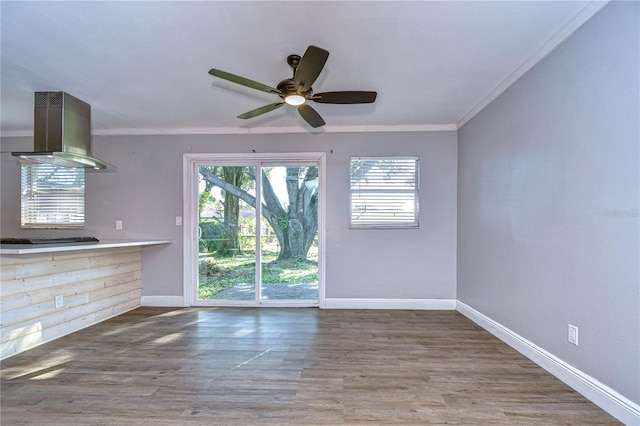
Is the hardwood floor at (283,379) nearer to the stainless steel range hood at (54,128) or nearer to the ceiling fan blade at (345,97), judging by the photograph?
the stainless steel range hood at (54,128)

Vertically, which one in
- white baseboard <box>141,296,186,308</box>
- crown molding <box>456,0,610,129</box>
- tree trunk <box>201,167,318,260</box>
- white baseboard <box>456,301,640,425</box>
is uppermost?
crown molding <box>456,0,610,129</box>

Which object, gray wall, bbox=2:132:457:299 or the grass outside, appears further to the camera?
the grass outside

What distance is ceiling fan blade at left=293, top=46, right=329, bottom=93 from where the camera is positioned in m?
1.60

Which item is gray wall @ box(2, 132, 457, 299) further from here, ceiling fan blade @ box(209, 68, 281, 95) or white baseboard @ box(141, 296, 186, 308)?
ceiling fan blade @ box(209, 68, 281, 95)

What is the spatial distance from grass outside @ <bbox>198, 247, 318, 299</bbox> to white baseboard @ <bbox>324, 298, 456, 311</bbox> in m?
0.42

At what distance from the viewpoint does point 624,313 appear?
1.56 metres

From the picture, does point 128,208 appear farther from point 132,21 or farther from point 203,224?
point 132,21

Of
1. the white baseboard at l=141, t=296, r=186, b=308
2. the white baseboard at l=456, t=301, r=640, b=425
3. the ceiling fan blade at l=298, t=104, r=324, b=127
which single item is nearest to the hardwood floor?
the white baseboard at l=456, t=301, r=640, b=425

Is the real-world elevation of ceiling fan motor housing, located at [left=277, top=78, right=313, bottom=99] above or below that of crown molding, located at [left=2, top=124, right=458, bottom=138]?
below

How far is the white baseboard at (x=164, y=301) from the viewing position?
382 centimetres

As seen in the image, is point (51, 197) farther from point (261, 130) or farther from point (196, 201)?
point (261, 130)

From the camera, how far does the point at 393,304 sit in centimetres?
372

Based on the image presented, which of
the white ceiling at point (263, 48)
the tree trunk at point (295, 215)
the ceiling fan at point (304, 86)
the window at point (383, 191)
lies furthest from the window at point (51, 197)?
the window at point (383, 191)

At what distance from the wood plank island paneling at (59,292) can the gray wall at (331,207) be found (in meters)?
0.41
